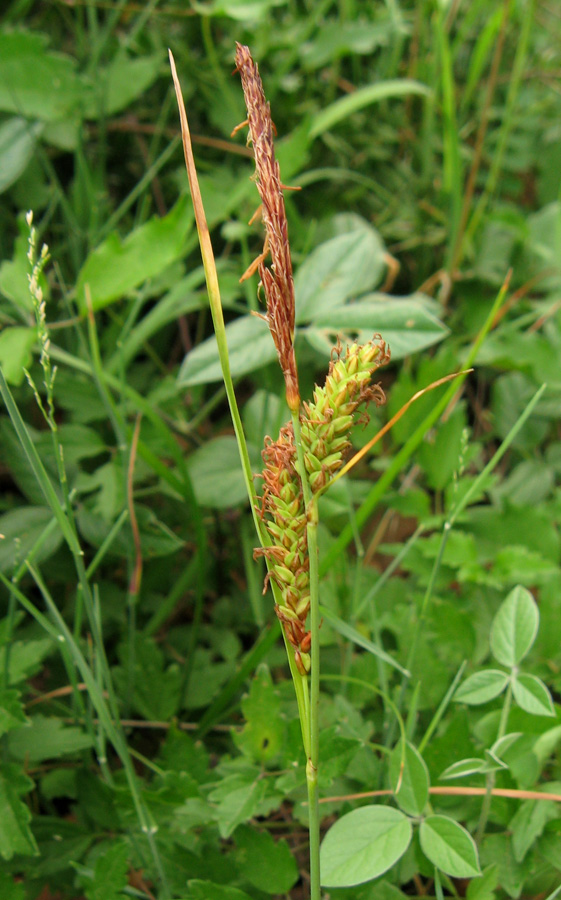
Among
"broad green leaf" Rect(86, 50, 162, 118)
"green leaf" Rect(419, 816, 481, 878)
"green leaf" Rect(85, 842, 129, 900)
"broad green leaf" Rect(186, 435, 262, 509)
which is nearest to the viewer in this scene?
"green leaf" Rect(419, 816, 481, 878)

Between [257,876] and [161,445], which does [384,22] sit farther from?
[257,876]

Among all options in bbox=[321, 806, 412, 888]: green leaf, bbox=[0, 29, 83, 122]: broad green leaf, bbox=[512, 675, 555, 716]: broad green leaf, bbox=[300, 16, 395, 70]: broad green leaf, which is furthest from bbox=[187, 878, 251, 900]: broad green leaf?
bbox=[300, 16, 395, 70]: broad green leaf

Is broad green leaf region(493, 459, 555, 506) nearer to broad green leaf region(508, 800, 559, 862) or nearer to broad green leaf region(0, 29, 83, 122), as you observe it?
broad green leaf region(508, 800, 559, 862)

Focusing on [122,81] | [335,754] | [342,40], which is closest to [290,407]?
[335,754]

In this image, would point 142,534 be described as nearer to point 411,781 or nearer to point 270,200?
point 411,781

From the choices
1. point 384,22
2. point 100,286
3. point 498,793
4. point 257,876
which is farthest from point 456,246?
point 257,876

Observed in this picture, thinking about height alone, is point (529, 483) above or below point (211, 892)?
above

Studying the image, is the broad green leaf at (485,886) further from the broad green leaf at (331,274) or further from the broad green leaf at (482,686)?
the broad green leaf at (331,274)
